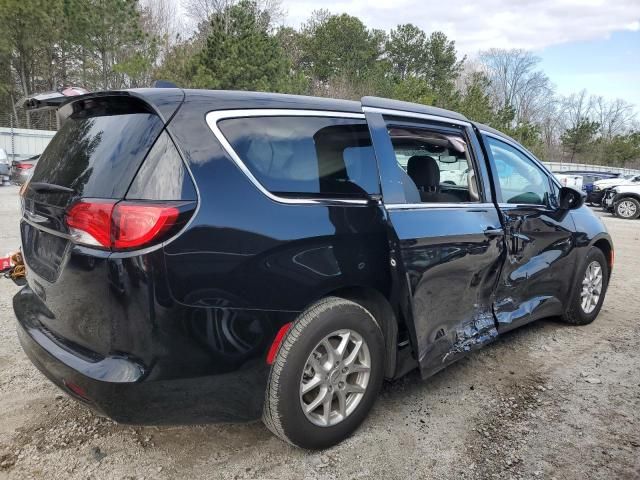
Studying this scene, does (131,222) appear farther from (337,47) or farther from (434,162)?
(337,47)

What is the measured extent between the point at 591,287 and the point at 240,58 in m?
17.5

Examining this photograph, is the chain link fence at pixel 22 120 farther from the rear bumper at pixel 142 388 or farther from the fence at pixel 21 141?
the rear bumper at pixel 142 388

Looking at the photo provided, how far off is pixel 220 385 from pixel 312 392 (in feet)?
1.81

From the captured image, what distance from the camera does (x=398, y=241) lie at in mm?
2674

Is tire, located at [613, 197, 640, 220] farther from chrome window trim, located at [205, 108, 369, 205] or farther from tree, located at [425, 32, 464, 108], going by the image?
tree, located at [425, 32, 464, 108]

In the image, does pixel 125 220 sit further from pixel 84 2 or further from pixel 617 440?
pixel 84 2

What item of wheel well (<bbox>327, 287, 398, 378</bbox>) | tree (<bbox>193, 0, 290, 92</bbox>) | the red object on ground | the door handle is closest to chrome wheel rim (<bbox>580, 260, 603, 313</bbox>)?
the door handle

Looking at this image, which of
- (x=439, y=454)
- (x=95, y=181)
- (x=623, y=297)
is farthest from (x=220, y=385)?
(x=623, y=297)

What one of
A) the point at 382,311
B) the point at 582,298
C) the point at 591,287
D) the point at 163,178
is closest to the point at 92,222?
the point at 163,178

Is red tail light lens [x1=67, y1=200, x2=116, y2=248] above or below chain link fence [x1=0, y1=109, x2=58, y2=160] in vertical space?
above

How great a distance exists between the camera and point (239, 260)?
6.94ft

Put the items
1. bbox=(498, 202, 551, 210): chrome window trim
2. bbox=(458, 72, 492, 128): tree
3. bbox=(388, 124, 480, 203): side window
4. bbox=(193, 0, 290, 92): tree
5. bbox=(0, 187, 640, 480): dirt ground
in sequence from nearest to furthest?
bbox=(0, 187, 640, 480): dirt ground < bbox=(388, 124, 480, 203): side window < bbox=(498, 202, 551, 210): chrome window trim < bbox=(193, 0, 290, 92): tree < bbox=(458, 72, 492, 128): tree

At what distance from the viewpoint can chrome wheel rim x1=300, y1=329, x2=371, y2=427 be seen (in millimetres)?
2463

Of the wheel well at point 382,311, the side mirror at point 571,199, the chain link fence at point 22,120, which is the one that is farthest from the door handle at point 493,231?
the chain link fence at point 22,120
